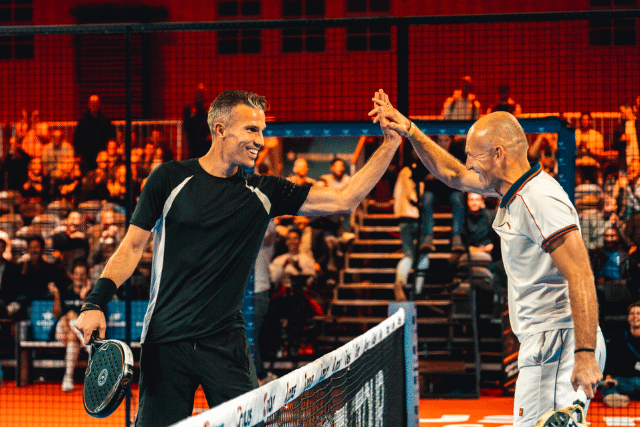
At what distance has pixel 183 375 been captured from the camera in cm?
364

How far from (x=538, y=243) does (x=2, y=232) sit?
33.6 feet

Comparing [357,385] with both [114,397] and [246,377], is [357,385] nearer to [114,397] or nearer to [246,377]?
[246,377]

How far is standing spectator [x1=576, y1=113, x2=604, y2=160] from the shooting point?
1164 centimetres

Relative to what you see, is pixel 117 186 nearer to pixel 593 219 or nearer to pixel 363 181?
pixel 593 219

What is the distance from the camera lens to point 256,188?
3885 mm

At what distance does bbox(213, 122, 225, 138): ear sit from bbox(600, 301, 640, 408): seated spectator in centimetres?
623

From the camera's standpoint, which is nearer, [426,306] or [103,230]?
[103,230]

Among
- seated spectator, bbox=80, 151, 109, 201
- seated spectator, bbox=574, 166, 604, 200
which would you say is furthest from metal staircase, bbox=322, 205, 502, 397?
seated spectator, bbox=80, 151, 109, 201

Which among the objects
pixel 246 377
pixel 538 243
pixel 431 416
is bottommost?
pixel 431 416

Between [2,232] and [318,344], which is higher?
[2,232]

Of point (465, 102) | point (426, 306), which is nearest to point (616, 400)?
point (426, 306)

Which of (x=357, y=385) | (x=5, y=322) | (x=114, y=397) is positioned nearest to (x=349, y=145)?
(x=5, y=322)

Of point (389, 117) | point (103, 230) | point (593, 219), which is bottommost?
point (103, 230)

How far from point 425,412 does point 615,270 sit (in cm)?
272
